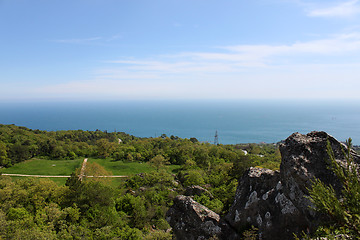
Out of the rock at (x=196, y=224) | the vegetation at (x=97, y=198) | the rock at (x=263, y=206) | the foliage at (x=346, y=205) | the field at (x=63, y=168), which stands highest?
the foliage at (x=346, y=205)

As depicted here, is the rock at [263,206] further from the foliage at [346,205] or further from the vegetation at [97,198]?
the foliage at [346,205]

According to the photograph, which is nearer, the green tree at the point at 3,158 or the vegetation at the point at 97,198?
the vegetation at the point at 97,198

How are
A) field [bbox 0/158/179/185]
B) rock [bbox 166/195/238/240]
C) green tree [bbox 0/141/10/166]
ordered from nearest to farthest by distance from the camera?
rock [bbox 166/195/238/240]
field [bbox 0/158/179/185]
green tree [bbox 0/141/10/166]

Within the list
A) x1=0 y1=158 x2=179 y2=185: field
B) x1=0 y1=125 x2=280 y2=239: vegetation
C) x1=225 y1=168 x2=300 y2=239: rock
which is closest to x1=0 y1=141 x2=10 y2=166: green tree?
x1=0 y1=125 x2=280 y2=239: vegetation

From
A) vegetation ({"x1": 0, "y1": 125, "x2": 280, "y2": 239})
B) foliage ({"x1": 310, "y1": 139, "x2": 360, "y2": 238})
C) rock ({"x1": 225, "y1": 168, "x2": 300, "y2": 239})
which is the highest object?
foliage ({"x1": 310, "y1": 139, "x2": 360, "y2": 238})

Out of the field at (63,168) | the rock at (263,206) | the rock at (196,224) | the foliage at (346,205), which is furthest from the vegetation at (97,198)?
the foliage at (346,205)

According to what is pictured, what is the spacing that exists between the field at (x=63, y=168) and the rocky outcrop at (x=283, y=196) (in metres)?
25.6

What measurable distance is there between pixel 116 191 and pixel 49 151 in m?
33.3

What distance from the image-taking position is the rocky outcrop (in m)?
6.89

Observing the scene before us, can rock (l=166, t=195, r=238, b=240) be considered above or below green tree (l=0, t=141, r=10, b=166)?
above

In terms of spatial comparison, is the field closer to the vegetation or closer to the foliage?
the vegetation

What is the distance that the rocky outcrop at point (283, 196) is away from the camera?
6.89 m

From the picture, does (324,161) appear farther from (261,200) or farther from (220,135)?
(220,135)

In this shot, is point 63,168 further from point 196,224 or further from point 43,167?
point 196,224
